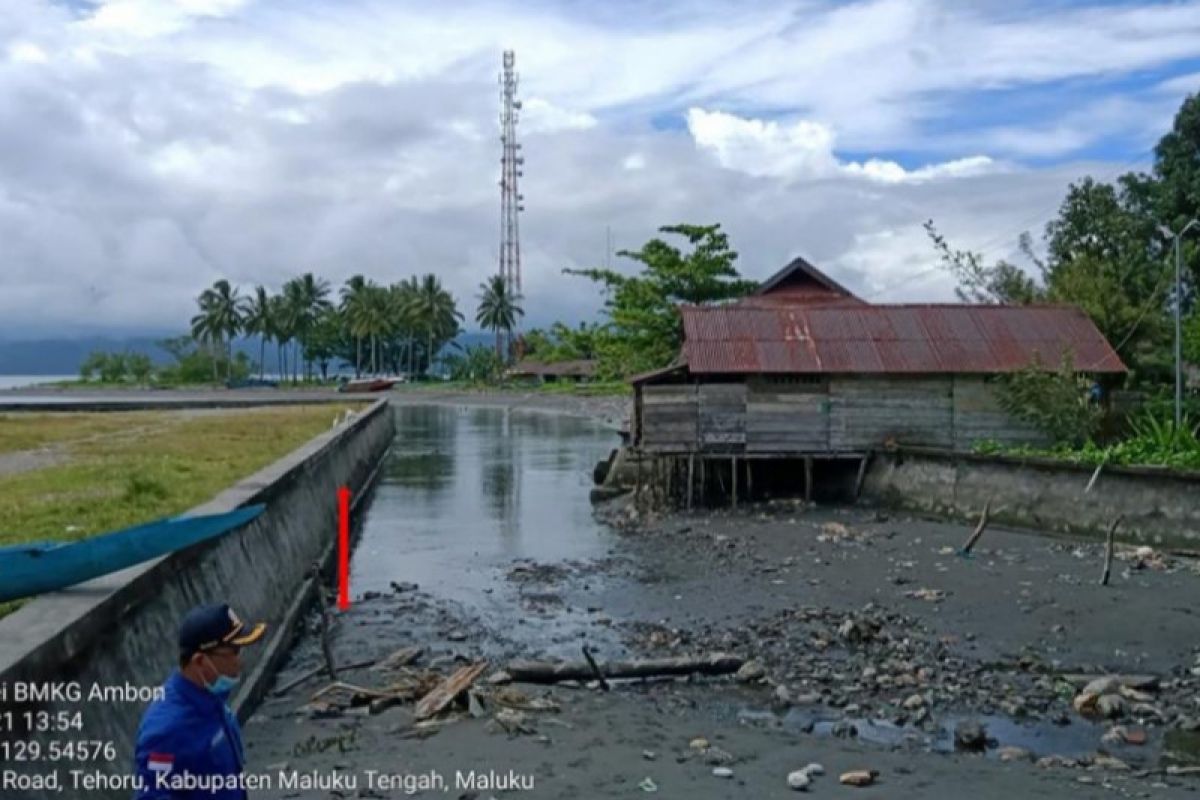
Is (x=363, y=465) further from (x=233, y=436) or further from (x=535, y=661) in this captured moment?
(x=535, y=661)

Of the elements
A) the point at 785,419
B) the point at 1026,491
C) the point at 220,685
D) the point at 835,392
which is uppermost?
the point at 835,392

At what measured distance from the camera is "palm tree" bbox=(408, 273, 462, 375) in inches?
4515

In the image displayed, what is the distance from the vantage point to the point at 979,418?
2945cm

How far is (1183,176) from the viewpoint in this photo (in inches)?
1660

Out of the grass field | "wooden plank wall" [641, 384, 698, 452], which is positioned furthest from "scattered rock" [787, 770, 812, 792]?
"wooden plank wall" [641, 384, 698, 452]

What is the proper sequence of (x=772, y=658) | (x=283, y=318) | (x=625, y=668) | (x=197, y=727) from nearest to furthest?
1. (x=197, y=727)
2. (x=625, y=668)
3. (x=772, y=658)
4. (x=283, y=318)

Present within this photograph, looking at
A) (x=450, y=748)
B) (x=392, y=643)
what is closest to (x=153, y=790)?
(x=450, y=748)

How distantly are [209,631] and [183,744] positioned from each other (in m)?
0.48

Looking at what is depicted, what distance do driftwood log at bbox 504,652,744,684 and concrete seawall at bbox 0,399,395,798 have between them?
2895 millimetres

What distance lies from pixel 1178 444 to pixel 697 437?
1103 centimetres

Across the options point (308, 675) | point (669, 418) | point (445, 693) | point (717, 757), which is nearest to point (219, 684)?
point (717, 757)

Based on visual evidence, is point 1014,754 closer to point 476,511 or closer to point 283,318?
point 476,511

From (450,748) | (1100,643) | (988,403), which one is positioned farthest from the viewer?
(988,403)

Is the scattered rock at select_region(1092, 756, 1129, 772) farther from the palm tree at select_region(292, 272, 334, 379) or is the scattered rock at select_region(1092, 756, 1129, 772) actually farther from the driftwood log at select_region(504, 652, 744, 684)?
the palm tree at select_region(292, 272, 334, 379)
